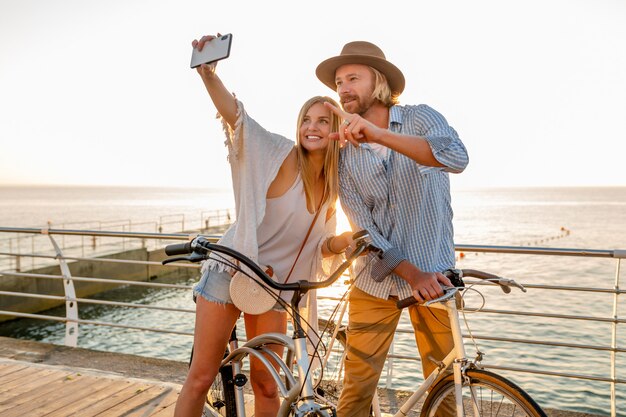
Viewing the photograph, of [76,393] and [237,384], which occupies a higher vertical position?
[237,384]

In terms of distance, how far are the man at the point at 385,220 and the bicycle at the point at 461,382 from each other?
0.06 m

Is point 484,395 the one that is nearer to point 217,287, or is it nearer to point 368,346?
point 368,346

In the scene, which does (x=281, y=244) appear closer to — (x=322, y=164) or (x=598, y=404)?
(x=322, y=164)

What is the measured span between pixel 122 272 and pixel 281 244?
2351 centimetres

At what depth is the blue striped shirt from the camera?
6.84 ft

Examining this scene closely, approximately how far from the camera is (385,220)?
7.16 ft

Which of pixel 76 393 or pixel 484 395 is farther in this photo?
pixel 76 393

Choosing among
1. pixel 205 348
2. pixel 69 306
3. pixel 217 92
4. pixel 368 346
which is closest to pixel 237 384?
pixel 205 348

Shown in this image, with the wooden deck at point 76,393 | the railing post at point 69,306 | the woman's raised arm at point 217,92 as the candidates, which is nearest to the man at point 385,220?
the woman's raised arm at point 217,92

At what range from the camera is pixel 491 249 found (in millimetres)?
3402

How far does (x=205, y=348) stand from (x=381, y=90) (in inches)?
46.9

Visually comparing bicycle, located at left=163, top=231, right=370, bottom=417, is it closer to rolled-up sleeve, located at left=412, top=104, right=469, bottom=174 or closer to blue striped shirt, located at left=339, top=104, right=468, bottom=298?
blue striped shirt, located at left=339, top=104, right=468, bottom=298

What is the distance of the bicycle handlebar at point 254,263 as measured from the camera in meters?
1.80

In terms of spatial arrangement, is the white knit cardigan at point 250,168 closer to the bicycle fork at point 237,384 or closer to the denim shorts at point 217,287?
the denim shorts at point 217,287
